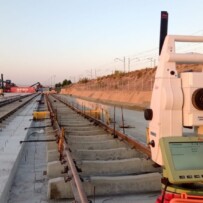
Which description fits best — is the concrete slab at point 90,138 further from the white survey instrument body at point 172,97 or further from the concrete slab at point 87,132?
the white survey instrument body at point 172,97

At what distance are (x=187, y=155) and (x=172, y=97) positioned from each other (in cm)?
78

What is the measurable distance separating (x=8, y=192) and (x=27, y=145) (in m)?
5.34

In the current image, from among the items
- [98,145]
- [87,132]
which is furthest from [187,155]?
[87,132]

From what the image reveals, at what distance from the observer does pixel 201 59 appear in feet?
14.2

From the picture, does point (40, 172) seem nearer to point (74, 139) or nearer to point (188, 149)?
point (74, 139)

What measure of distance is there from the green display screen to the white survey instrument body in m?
0.53

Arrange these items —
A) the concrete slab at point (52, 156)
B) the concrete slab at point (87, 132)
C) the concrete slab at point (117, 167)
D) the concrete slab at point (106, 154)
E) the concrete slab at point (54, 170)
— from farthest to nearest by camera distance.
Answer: the concrete slab at point (87, 132)
the concrete slab at point (106, 154)
the concrete slab at point (52, 156)
the concrete slab at point (117, 167)
the concrete slab at point (54, 170)

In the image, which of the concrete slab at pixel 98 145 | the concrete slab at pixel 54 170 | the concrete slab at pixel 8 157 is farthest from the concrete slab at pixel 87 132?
the concrete slab at pixel 54 170

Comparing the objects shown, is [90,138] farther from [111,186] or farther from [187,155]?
[187,155]

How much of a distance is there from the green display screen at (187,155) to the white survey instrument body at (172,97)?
0.53 meters

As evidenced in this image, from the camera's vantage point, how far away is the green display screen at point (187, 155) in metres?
3.32

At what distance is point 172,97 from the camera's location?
4000 mm

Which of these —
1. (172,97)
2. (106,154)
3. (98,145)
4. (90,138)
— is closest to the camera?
(172,97)

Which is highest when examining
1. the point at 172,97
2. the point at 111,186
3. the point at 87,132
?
the point at 172,97
